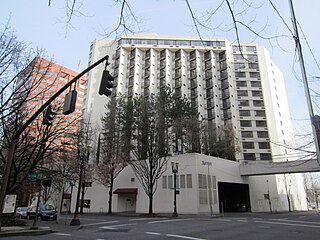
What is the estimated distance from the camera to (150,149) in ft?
102

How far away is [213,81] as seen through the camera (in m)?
65.5

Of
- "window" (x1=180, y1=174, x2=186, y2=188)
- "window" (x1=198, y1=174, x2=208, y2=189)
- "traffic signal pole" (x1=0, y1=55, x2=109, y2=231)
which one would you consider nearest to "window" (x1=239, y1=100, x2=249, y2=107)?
"window" (x1=198, y1=174, x2=208, y2=189)

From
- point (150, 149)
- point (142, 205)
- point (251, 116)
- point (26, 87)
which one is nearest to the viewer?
point (26, 87)

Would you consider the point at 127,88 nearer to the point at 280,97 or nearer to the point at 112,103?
the point at 112,103

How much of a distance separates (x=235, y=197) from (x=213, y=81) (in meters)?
30.8

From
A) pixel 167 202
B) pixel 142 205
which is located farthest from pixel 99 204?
pixel 167 202

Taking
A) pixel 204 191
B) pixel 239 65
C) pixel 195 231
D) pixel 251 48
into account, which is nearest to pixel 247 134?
pixel 239 65

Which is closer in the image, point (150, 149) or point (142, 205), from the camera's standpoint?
point (150, 149)

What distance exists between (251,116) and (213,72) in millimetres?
14308

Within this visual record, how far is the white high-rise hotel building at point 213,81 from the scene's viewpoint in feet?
199

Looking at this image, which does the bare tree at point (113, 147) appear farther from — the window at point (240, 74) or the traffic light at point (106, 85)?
the window at point (240, 74)

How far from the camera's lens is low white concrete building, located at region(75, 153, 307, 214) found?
31797 mm

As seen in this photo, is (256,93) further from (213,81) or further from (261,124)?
(213,81)

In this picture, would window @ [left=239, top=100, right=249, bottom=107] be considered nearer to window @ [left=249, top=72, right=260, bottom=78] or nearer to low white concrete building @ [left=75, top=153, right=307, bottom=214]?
window @ [left=249, top=72, right=260, bottom=78]
